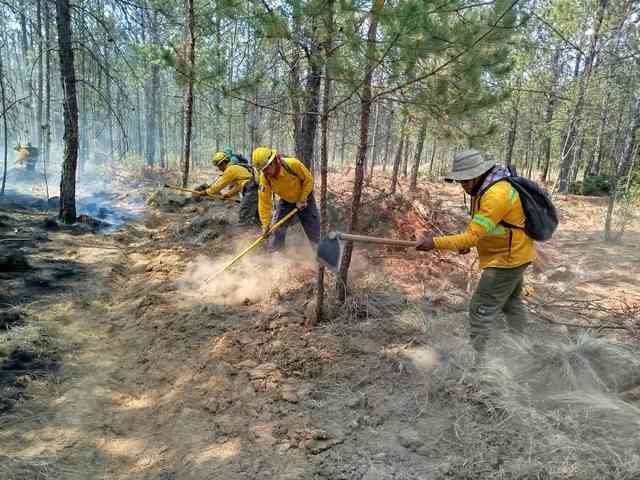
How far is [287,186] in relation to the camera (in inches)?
218

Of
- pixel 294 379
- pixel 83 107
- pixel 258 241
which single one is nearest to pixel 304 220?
pixel 258 241

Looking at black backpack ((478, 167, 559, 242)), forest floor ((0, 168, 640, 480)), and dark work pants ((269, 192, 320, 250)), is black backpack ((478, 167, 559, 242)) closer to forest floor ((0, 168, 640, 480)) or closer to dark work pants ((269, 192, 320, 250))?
forest floor ((0, 168, 640, 480))

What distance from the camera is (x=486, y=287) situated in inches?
133

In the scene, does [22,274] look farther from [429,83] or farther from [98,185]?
[98,185]

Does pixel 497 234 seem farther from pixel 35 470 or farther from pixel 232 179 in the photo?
pixel 232 179

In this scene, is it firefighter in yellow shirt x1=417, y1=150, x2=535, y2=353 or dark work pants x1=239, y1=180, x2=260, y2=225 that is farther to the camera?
dark work pants x1=239, y1=180, x2=260, y2=225

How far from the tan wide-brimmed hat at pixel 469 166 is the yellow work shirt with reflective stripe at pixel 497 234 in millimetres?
167

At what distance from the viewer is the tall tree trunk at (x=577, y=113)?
10674 mm

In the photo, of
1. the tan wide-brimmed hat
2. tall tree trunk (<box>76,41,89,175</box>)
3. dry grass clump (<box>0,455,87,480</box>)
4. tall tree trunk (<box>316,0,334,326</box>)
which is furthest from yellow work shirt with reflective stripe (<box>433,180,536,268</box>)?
tall tree trunk (<box>76,41,89,175</box>)

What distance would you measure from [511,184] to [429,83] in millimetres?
1518

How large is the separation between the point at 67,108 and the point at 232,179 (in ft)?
12.0

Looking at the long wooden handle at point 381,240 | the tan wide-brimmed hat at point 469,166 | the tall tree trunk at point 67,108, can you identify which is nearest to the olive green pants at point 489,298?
the long wooden handle at point 381,240

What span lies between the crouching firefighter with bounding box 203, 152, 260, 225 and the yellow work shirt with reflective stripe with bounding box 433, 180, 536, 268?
516 centimetres

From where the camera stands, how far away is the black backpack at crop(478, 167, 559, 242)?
312cm
